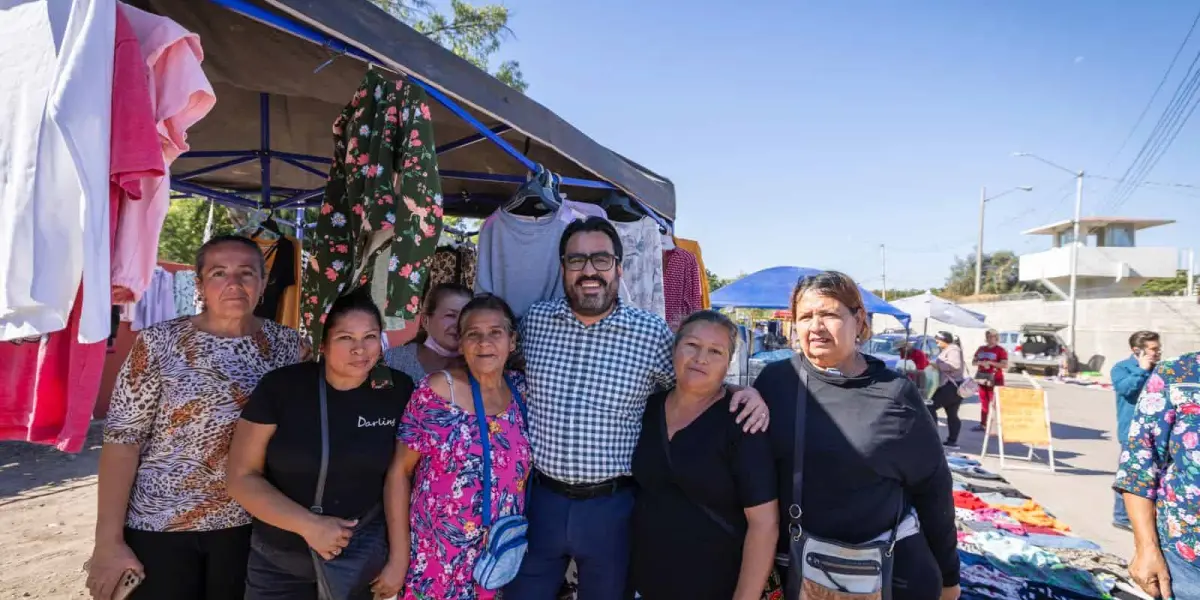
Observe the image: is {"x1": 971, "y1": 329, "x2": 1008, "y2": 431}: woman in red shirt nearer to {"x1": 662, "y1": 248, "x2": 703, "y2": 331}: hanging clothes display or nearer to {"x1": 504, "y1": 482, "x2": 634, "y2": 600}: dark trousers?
{"x1": 662, "y1": 248, "x2": 703, "y2": 331}: hanging clothes display

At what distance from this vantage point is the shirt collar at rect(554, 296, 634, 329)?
8.36 feet

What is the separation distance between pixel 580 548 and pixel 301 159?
3.52 meters

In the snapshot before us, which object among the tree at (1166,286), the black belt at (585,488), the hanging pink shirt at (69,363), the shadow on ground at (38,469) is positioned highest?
the tree at (1166,286)

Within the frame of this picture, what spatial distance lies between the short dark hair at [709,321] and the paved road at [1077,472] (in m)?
5.15

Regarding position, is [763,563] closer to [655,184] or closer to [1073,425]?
[655,184]

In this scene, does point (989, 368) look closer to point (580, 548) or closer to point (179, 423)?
point (580, 548)

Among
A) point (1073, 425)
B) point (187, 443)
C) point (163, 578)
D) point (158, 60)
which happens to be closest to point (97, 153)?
point (158, 60)

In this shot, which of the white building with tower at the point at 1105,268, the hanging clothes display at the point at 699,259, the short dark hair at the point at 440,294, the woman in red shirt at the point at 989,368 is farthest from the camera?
the white building with tower at the point at 1105,268

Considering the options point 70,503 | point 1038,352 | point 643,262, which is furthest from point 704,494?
point 1038,352

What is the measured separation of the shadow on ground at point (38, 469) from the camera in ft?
18.5

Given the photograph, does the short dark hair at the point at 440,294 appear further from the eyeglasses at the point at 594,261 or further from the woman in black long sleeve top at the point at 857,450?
the woman in black long sleeve top at the point at 857,450

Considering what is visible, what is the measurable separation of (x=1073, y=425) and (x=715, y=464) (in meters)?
13.3

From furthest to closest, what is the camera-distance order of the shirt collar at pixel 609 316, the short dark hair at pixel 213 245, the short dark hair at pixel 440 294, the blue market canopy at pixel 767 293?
the blue market canopy at pixel 767 293 → the short dark hair at pixel 440 294 → the shirt collar at pixel 609 316 → the short dark hair at pixel 213 245

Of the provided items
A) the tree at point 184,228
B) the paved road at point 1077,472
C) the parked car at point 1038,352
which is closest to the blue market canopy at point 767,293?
the paved road at point 1077,472
